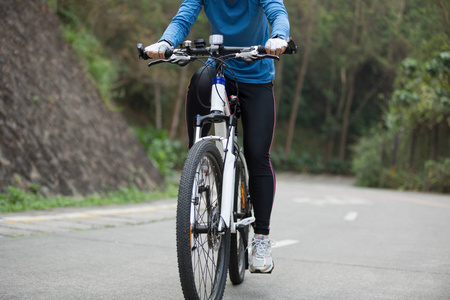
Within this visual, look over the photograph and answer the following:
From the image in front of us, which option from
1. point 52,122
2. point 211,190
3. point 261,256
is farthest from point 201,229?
point 52,122

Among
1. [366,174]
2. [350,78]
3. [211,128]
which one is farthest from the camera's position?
[350,78]

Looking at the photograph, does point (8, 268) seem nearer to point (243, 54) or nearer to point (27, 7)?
point (243, 54)

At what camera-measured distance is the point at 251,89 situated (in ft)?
12.7

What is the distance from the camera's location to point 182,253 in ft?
9.55

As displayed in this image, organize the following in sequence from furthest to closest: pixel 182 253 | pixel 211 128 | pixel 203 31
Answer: pixel 203 31
pixel 211 128
pixel 182 253

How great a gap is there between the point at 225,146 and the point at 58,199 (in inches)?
221

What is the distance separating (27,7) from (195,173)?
9056 millimetres

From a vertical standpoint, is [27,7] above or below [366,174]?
above

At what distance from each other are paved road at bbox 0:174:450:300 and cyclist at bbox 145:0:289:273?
547mm

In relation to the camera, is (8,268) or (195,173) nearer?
(195,173)

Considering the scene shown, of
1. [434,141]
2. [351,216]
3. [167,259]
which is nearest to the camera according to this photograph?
[167,259]

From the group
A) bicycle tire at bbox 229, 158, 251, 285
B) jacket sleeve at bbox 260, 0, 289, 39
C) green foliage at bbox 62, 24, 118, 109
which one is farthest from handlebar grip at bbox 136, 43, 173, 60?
green foliage at bbox 62, 24, 118, 109

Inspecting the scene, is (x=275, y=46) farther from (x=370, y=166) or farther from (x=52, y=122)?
(x=370, y=166)

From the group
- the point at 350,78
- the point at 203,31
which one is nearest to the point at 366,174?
the point at 203,31
